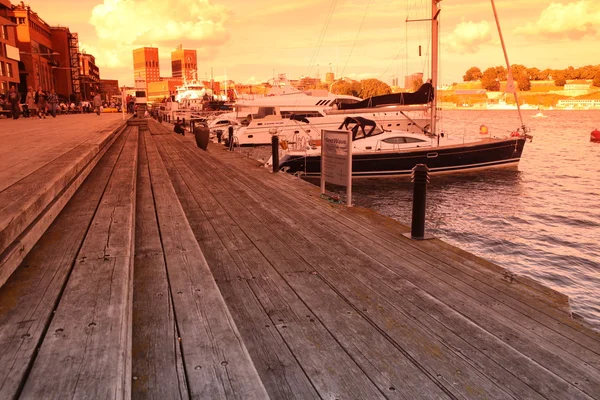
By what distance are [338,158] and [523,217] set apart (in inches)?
428

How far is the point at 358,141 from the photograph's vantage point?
764 inches

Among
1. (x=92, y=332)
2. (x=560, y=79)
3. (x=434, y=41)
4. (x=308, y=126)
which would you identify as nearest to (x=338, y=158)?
(x=92, y=332)

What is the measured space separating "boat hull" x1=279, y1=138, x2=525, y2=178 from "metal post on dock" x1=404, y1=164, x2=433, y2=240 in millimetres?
11598

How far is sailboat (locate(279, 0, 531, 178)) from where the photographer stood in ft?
61.4

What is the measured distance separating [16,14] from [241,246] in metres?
75.3

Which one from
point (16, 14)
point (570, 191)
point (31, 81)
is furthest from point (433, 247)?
point (16, 14)

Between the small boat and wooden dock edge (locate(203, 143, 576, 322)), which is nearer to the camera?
wooden dock edge (locate(203, 143, 576, 322))

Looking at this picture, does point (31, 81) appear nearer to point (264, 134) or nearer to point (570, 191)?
point (264, 134)

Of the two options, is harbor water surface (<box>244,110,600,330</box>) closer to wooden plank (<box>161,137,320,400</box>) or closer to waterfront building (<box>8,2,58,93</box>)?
wooden plank (<box>161,137,320,400</box>)

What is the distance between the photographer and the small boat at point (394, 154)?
1861 cm

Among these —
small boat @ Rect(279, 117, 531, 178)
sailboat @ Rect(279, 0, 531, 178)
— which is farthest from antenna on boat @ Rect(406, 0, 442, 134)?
small boat @ Rect(279, 117, 531, 178)

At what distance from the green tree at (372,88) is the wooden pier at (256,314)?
10572cm

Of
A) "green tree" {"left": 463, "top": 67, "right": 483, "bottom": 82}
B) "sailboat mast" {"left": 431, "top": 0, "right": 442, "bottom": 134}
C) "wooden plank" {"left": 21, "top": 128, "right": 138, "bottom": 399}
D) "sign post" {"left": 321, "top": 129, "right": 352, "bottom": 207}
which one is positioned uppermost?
"green tree" {"left": 463, "top": 67, "right": 483, "bottom": 82}

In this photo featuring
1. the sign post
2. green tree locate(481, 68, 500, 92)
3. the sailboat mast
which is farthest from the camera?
green tree locate(481, 68, 500, 92)
